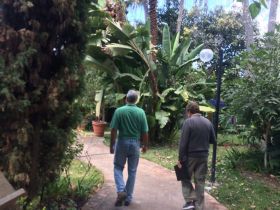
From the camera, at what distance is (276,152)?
1006 cm

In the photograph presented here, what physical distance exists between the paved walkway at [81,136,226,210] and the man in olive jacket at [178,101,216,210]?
49 centimetres

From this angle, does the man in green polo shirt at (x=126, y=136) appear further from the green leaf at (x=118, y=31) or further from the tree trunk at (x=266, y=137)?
the green leaf at (x=118, y=31)

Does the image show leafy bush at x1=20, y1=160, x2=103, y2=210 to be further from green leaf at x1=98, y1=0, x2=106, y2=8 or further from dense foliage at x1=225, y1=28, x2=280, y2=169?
green leaf at x1=98, y1=0, x2=106, y2=8

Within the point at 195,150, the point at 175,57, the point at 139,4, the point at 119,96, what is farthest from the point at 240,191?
the point at 139,4

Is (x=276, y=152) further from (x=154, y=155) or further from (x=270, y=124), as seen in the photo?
(x=154, y=155)

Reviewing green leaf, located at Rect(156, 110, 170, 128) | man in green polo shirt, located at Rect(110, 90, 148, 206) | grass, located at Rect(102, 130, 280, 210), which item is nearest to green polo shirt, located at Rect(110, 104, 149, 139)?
man in green polo shirt, located at Rect(110, 90, 148, 206)

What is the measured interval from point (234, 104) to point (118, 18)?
6426 millimetres

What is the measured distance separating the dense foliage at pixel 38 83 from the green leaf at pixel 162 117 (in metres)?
6.87

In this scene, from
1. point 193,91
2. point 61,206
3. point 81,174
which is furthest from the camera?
point 193,91

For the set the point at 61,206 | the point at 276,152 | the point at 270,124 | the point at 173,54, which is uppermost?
the point at 173,54

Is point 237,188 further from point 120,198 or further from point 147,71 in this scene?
point 147,71

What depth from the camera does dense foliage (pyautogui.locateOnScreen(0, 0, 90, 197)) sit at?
17.2 ft

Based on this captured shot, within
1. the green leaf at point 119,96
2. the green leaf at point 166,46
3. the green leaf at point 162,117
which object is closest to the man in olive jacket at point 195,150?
the green leaf at point 162,117

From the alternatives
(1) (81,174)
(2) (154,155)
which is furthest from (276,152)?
(1) (81,174)
